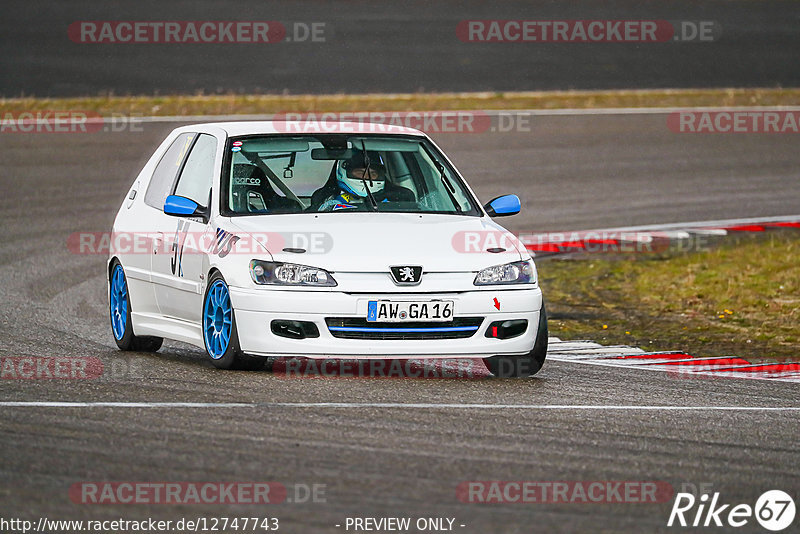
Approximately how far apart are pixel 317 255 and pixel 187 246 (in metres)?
1.12

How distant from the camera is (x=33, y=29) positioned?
22.6 meters

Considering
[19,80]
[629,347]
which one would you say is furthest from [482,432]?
[19,80]

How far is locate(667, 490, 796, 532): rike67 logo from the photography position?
5.47 metres

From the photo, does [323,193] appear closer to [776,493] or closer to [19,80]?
[776,493]

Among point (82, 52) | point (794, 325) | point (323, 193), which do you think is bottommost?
point (794, 325)

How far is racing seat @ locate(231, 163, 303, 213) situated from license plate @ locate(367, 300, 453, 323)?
3.71ft

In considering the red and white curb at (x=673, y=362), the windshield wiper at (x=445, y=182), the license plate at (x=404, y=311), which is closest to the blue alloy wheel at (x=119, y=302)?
the windshield wiper at (x=445, y=182)

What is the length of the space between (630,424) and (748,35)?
18.2 metres

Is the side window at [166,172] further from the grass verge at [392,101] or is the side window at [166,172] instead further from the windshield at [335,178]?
the grass verge at [392,101]

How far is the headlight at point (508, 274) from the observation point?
8.62 metres
